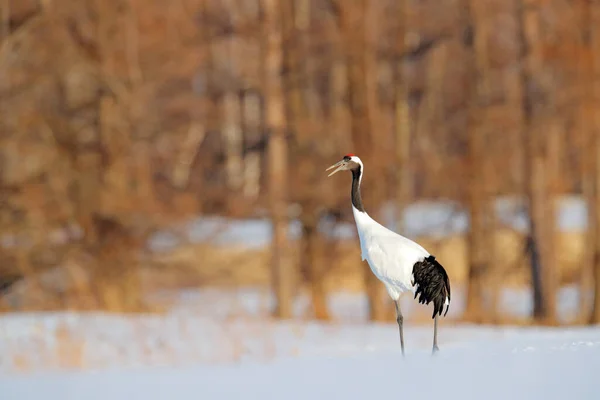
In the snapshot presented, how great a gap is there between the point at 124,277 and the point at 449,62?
1529 cm

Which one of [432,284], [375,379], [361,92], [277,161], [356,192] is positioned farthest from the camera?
[361,92]

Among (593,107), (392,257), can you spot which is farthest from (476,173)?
(392,257)

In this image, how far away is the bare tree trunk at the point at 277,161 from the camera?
18.7 meters

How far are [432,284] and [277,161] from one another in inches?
413

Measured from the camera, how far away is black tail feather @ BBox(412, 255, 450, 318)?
27.3ft

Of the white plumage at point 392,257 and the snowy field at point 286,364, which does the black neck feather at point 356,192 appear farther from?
the snowy field at point 286,364

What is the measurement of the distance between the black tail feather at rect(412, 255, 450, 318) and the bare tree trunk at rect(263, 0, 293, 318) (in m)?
10.2

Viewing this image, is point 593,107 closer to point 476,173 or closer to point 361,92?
point 476,173

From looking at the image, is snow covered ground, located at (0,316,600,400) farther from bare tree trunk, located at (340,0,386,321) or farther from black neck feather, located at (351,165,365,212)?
bare tree trunk, located at (340,0,386,321)

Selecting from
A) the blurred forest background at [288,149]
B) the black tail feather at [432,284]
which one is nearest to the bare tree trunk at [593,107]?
the blurred forest background at [288,149]

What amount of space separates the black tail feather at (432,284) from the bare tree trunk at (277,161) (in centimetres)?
1023

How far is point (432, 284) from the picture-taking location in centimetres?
840

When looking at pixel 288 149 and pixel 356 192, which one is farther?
pixel 288 149

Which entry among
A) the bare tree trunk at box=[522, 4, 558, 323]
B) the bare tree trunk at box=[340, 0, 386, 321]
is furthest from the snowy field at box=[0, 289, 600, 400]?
the bare tree trunk at box=[522, 4, 558, 323]
